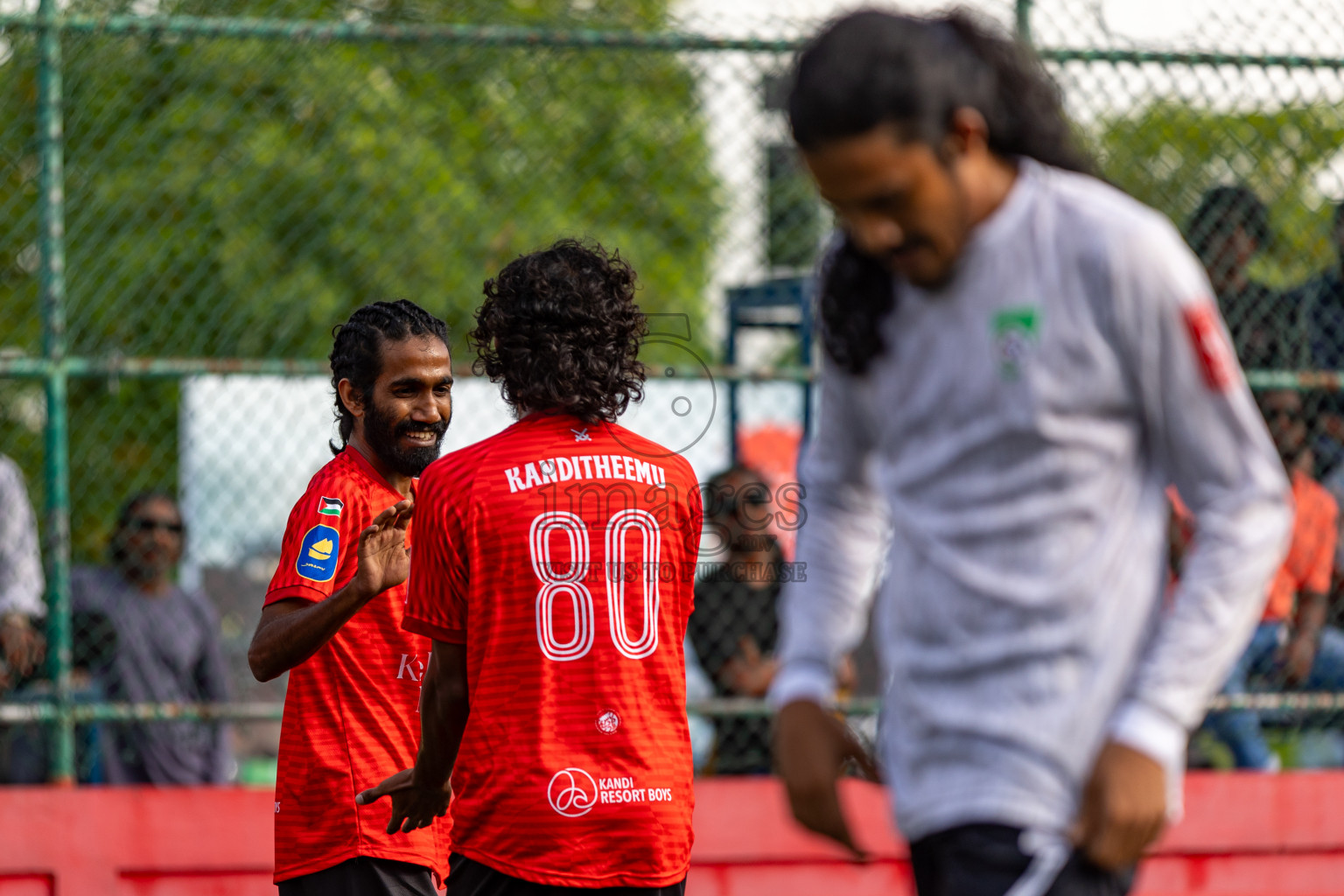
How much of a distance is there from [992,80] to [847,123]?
0.23m

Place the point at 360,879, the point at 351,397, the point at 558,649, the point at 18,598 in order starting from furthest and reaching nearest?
the point at 18,598
the point at 351,397
the point at 360,879
the point at 558,649

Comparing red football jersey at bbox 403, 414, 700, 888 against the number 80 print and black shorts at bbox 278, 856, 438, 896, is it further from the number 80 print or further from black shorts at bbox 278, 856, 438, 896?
black shorts at bbox 278, 856, 438, 896

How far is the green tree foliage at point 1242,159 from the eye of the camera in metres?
5.93

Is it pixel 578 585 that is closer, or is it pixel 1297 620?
pixel 578 585

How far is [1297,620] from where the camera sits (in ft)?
19.0

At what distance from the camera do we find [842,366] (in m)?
2.05

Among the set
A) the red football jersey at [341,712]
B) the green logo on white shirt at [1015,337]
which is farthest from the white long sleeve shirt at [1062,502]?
the red football jersey at [341,712]

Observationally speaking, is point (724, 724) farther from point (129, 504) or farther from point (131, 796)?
point (129, 504)

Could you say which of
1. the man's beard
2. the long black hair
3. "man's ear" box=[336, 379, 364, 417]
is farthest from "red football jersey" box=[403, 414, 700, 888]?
the long black hair

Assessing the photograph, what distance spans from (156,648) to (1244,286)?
168 inches

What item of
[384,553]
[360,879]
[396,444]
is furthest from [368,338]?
[360,879]

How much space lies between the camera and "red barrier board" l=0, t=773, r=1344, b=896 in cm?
517

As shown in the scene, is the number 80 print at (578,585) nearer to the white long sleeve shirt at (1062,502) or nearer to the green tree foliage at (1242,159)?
the white long sleeve shirt at (1062,502)

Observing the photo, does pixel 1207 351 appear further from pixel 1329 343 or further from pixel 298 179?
pixel 298 179
